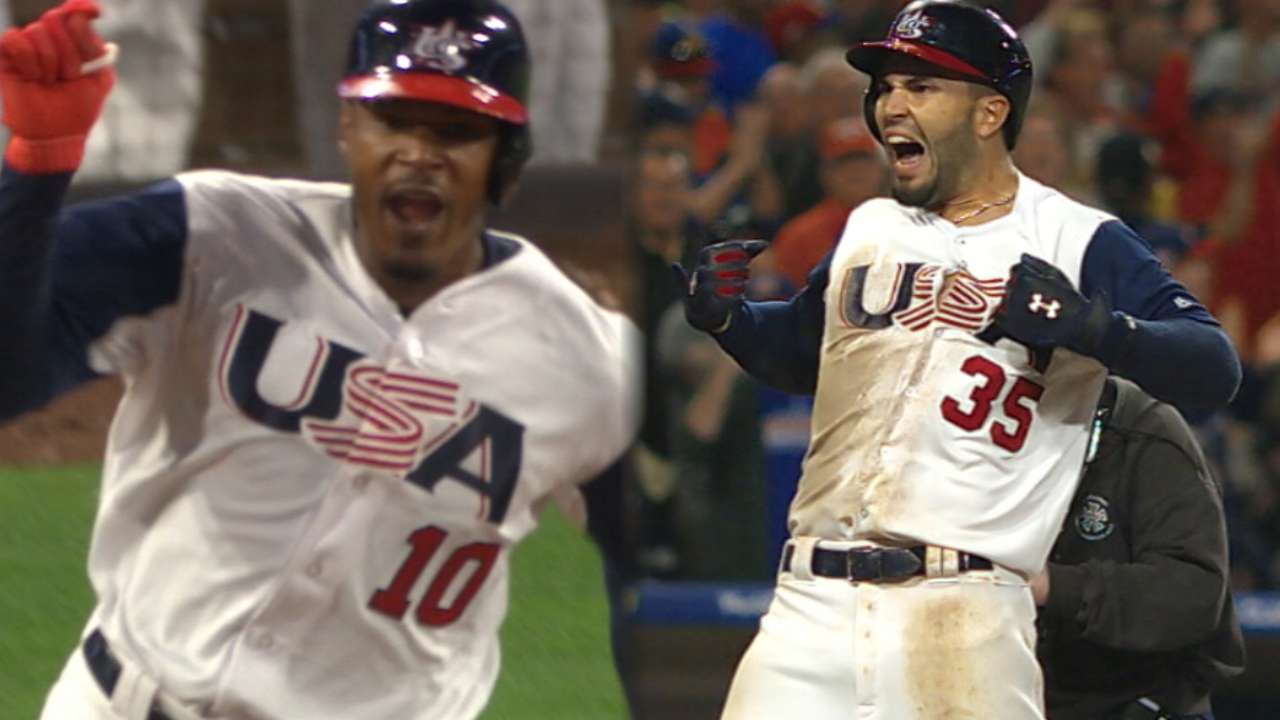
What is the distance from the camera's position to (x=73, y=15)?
100 inches

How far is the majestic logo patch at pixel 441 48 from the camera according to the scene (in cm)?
283

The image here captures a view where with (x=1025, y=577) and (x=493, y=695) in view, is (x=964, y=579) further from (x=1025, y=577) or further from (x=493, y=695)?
(x=493, y=695)

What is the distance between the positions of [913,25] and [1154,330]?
59 cm

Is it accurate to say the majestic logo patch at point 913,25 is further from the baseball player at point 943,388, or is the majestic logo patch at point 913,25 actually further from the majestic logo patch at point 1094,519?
the majestic logo patch at point 1094,519

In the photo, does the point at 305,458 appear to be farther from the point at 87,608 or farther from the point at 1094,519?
the point at 1094,519

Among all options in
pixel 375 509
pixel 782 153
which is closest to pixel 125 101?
pixel 375 509

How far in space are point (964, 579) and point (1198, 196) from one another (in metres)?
3.42

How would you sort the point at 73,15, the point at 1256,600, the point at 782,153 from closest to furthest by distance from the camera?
the point at 73,15
the point at 1256,600
the point at 782,153

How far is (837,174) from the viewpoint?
18.7 ft

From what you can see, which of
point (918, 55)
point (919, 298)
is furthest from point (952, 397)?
point (918, 55)

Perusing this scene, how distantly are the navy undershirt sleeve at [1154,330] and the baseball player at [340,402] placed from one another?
0.74m

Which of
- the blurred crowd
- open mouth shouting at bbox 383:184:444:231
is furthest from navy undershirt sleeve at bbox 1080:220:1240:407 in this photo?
the blurred crowd

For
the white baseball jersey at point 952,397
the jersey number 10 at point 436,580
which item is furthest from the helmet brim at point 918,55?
the jersey number 10 at point 436,580

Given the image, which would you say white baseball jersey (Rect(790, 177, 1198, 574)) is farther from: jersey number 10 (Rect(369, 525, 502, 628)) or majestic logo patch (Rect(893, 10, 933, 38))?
jersey number 10 (Rect(369, 525, 502, 628))
